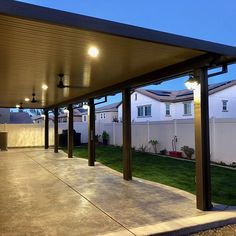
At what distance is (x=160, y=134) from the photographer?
13.7 m

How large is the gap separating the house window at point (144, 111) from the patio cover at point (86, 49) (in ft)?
61.1

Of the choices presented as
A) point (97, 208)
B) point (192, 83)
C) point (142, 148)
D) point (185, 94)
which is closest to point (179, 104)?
point (185, 94)

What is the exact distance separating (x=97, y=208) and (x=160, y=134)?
8918 millimetres

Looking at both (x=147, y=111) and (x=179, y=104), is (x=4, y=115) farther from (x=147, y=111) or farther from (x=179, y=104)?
(x=179, y=104)

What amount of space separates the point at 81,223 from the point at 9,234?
3.33 feet

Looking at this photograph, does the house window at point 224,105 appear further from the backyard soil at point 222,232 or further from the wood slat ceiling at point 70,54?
the backyard soil at point 222,232

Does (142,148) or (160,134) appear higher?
(160,134)

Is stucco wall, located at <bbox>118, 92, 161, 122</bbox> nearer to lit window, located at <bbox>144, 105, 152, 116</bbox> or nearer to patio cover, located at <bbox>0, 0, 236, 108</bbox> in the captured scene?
lit window, located at <bbox>144, 105, 152, 116</bbox>

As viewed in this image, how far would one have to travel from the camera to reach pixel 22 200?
575 cm

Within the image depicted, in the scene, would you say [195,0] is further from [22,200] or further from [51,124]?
[22,200]

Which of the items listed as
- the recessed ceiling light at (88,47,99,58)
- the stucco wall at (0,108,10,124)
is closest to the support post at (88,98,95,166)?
the recessed ceiling light at (88,47,99,58)

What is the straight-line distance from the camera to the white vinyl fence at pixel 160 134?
10143 mm

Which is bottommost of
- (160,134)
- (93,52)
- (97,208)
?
(97,208)

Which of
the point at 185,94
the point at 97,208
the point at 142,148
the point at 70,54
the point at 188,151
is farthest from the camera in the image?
the point at 185,94
